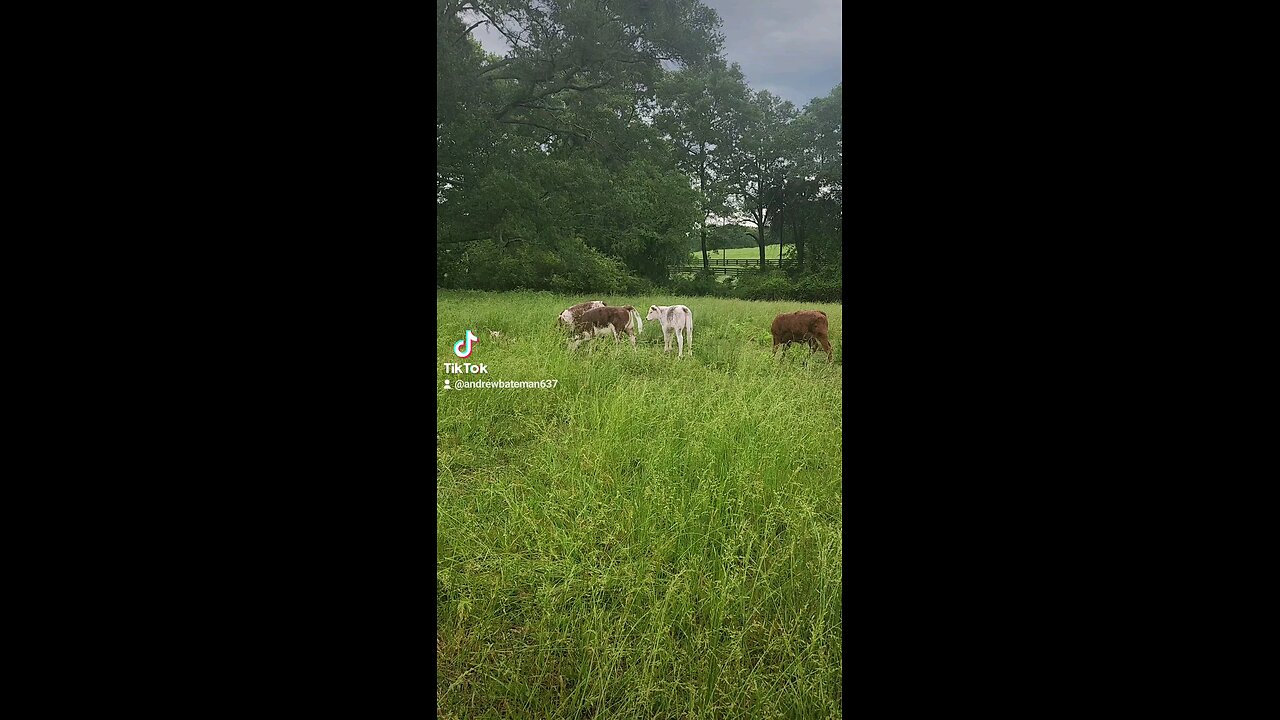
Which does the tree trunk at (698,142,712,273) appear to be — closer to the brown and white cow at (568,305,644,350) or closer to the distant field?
the distant field

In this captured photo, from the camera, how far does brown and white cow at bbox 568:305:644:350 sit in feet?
8.57

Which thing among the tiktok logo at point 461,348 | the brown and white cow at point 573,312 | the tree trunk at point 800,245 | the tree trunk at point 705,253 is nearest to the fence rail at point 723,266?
the tree trunk at point 705,253

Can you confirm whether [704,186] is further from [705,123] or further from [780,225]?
[780,225]

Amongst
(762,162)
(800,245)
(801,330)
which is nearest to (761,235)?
(800,245)

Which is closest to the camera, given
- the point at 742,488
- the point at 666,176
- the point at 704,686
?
the point at 704,686

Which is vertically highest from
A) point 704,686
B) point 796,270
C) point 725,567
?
point 796,270

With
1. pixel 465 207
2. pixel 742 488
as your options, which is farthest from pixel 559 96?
pixel 742 488

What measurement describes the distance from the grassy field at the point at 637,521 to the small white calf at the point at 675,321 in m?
0.03

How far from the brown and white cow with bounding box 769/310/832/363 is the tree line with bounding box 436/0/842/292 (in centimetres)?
15

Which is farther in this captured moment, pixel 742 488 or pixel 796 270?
pixel 796 270

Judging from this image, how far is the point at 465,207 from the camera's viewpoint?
8.34 feet

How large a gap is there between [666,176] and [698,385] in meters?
0.86

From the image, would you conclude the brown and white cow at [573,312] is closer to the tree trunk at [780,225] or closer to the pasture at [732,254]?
the pasture at [732,254]

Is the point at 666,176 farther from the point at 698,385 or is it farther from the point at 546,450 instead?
the point at 546,450
